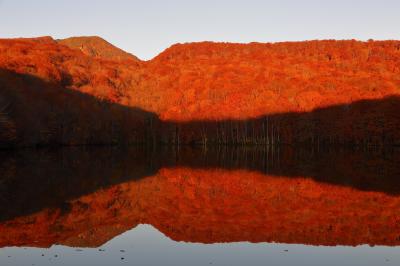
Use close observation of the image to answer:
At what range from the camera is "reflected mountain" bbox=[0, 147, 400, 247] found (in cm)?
1485

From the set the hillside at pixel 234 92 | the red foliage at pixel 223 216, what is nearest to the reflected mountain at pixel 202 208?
the red foliage at pixel 223 216

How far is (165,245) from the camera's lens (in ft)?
44.8

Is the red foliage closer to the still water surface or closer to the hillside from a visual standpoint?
the still water surface

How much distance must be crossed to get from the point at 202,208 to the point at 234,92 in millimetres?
91844

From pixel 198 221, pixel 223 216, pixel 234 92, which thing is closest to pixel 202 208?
pixel 223 216

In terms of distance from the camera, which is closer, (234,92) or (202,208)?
(202,208)

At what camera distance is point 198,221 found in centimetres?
1727

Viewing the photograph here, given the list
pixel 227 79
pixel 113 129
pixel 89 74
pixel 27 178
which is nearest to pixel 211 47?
pixel 227 79

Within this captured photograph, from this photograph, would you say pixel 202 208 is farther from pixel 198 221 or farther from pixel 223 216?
pixel 198 221

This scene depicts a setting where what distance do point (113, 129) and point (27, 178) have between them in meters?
69.2

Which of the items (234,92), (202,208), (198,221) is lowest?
(202,208)

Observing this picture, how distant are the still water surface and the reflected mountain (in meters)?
0.04

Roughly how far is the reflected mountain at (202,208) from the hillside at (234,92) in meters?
57.0

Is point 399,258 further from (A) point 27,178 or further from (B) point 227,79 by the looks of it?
(B) point 227,79
